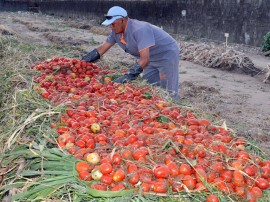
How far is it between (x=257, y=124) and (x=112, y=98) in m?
3.64

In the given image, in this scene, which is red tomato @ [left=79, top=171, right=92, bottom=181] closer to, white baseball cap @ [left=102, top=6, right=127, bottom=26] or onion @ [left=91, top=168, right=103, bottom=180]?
onion @ [left=91, top=168, right=103, bottom=180]

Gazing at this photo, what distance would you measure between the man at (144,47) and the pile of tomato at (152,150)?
1.24m

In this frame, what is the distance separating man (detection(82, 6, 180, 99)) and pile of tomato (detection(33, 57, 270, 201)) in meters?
1.24

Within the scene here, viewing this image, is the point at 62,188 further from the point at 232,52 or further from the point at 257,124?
the point at 232,52

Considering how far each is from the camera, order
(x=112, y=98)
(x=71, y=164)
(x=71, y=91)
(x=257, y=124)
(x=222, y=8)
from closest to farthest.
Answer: (x=71, y=164) → (x=112, y=98) → (x=71, y=91) → (x=257, y=124) → (x=222, y=8)

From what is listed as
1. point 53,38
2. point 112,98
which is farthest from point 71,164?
point 53,38

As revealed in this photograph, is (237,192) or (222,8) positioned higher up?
(222,8)

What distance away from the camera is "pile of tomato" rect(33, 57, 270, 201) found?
249 centimetres

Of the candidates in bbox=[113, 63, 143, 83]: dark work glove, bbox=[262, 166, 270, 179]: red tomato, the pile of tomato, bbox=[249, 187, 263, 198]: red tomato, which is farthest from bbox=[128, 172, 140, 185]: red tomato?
bbox=[113, 63, 143, 83]: dark work glove

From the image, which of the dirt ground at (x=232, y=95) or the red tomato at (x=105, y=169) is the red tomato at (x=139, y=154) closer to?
the red tomato at (x=105, y=169)

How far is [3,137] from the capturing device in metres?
3.33

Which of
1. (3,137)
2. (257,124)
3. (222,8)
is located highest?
(222,8)

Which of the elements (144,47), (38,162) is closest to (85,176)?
(38,162)

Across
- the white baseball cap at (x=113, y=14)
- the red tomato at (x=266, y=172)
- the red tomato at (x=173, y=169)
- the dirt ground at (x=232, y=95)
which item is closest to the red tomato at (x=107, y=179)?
the red tomato at (x=173, y=169)
